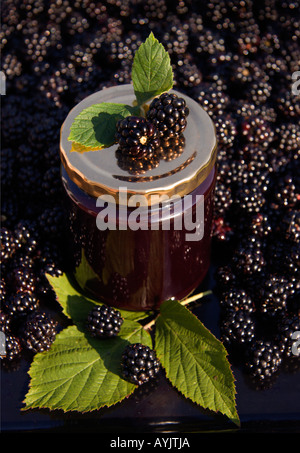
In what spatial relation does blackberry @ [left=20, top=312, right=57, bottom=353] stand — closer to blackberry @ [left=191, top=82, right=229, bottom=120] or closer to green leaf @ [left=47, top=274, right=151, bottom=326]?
green leaf @ [left=47, top=274, right=151, bottom=326]

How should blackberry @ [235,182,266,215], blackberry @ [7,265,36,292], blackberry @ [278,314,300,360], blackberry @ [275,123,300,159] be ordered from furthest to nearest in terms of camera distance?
blackberry @ [275,123,300,159], blackberry @ [235,182,266,215], blackberry @ [7,265,36,292], blackberry @ [278,314,300,360]

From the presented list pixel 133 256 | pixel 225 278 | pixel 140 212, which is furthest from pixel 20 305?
pixel 225 278

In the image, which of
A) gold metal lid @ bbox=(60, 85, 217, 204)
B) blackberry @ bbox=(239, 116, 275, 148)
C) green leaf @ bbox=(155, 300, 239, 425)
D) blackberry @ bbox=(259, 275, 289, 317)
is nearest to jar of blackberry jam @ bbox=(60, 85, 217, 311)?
gold metal lid @ bbox=(60, 85, 217, 204)

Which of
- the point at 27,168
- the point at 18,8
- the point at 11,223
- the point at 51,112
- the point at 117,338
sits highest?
the point at 18,8

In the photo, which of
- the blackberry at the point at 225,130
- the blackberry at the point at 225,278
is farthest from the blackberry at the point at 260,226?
the blackberry at the point at 225,130

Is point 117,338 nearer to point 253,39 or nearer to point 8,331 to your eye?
point 8,331
